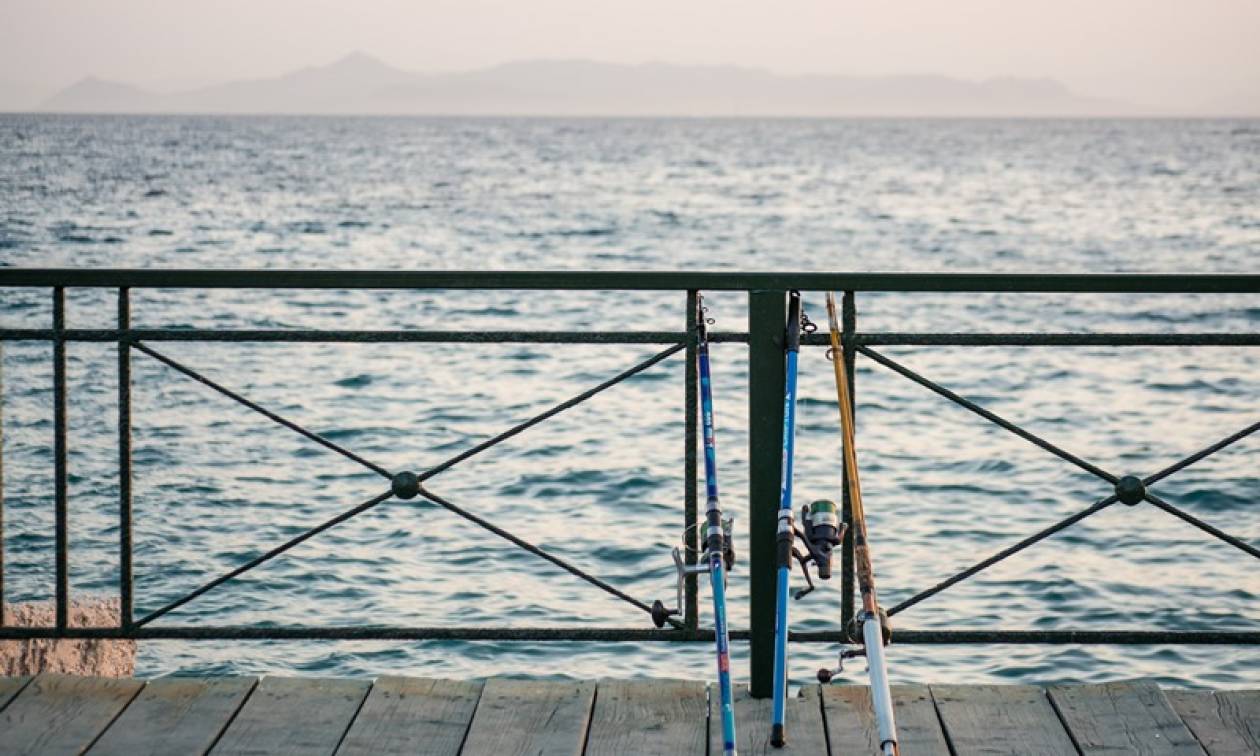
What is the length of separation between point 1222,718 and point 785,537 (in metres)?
1.08

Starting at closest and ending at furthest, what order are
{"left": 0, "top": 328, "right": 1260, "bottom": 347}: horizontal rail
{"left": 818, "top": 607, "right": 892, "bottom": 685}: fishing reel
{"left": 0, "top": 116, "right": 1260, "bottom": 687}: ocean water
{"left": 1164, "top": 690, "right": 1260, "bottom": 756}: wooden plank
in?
{"left": 818, "top": 607, "right": 892, "bottom": 685}: fishing reel < {"left": 1164, "top": 690, "right": 1260, "bottom": 756}: wooden plank < {"left": 0, "top": 328, "right": 1260, "bottom": 347}: horizontal rail < {"left": 0, "top": 116, "right": 1260, "bottom": 687}: ocean water

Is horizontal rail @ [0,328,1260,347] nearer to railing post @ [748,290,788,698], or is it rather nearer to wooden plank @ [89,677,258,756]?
railing post @ [748,290,788,698]

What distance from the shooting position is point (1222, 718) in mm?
3223

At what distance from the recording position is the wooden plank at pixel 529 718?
311 centimetres

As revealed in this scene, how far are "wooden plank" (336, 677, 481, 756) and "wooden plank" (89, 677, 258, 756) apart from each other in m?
0.29

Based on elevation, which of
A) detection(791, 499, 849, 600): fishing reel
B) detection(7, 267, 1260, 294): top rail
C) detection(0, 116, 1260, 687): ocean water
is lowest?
detection(0, 116, 1260, 687): ocean water

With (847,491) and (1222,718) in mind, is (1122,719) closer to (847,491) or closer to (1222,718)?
(1222,718)

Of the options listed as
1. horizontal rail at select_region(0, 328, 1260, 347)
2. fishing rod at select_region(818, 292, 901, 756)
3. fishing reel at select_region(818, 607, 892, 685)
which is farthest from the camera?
horizontal rail at select_region(0, 328, 1260, 347)

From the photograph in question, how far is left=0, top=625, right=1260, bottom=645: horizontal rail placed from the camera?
339 centimetres

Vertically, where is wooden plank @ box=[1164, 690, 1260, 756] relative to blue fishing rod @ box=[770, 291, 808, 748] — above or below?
below

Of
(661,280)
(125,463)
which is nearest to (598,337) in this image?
(661,280)

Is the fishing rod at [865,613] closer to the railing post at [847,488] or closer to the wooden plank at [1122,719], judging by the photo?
the railing post at [847,488]

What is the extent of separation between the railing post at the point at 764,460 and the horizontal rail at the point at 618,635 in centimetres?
7

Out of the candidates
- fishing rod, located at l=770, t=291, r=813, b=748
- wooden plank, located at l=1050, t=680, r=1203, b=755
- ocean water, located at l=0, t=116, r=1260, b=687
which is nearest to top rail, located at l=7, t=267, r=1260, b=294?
fishing rod, located at l=770, t=291, r=813, b=748
